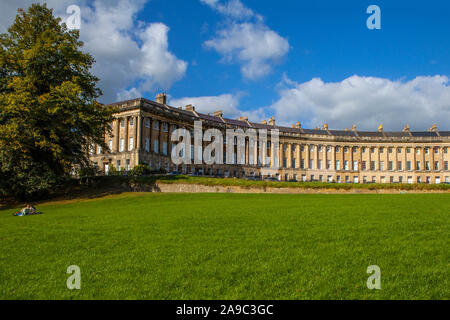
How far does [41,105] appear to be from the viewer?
26.1 metres

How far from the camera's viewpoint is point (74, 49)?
30109mm

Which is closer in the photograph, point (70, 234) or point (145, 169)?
point (70, 234)

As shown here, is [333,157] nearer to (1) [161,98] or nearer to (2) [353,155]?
(2) [353,155]

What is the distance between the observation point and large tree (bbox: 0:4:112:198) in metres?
25.8

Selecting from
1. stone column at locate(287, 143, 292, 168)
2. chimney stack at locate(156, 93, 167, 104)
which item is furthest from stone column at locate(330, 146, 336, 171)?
chimney stack at locate(156, 93, 167, 104)

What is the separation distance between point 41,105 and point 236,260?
25317mm

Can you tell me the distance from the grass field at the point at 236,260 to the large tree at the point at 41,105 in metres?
17.0

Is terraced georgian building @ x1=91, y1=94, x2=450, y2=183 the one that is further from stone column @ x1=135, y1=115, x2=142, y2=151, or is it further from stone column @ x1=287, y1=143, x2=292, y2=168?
stone column @ x1=135, y1=115, x2=142, y2=151

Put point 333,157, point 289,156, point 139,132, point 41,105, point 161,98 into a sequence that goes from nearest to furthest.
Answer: point 41,105 → point 139,132 → point 161,98 → point 289,156 → point 333,157

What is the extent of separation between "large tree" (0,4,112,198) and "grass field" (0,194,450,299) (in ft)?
55.8

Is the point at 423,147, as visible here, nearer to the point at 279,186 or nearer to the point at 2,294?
the point at 279,186

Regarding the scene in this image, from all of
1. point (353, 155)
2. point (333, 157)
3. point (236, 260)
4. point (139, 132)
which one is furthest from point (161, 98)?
point (236, 260)
